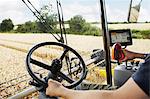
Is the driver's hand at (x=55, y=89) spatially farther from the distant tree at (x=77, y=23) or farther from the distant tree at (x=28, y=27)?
the distant tree at (x=77, y=23)

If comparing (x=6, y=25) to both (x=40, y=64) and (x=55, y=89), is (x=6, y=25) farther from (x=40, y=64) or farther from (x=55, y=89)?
(x=55, y=89)

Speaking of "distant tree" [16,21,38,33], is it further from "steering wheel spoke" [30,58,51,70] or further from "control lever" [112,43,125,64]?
"steering wheel spoke" [30,58,51,70]

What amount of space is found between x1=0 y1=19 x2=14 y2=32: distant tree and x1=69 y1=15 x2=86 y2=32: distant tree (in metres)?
0.83

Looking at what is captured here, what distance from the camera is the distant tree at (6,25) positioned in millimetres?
2138

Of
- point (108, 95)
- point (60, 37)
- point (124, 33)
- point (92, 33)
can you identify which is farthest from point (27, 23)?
point (108, 95)

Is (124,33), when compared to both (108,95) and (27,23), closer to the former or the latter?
(27,23)

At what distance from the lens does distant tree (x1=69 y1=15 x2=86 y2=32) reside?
9.74 feet

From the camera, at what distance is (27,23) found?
2469 mm

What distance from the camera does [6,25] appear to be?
2197mm

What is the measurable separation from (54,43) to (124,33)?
3.27 feet

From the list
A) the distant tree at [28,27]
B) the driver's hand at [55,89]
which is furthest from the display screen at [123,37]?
the driver's hand at [55,89]

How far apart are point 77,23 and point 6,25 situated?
1.06 metres

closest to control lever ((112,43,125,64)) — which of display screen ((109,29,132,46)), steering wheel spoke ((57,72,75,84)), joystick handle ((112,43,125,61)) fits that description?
joystick handle ((112,43,125,61))

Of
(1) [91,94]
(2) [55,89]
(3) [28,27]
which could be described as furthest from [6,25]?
(1) [91,94]
